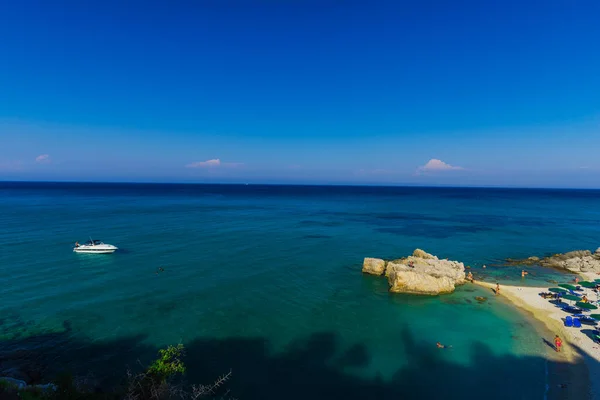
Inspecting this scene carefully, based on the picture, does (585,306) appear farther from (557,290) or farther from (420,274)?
(420,274)

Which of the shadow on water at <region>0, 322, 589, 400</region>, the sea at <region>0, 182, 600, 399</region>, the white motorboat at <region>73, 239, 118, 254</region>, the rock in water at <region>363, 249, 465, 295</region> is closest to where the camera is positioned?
the shadow on water at <region>0, 322, 589, 400</region>

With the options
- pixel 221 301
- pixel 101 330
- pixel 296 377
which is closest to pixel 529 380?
pixel 296 377

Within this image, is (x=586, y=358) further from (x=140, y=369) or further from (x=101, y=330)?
(x=101, y=330)

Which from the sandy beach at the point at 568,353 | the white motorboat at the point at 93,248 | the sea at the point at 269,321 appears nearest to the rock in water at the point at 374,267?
the sea at the point at 269,321

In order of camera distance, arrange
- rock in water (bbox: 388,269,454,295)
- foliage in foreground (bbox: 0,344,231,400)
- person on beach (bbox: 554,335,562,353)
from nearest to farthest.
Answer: foliage in foreground (bbox: 0,344,231,400)
person on beach (bbox: 554,335,562,353)
rock in water (bbox: 388,269,454,295)

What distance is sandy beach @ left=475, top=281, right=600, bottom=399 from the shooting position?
19.0 m

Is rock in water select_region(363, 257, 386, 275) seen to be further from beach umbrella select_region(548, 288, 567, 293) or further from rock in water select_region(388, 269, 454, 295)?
beach umbrella select_region(548, 288, 567, 293)

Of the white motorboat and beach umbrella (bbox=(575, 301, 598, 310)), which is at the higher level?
the white motorboat

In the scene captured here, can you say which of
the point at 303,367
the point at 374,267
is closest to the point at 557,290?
the point at 374,267

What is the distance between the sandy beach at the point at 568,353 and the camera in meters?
19.0

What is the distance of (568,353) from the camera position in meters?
22.7

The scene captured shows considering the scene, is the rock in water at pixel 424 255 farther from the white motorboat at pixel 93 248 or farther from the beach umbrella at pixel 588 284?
the white motorboat at pixel 93 248

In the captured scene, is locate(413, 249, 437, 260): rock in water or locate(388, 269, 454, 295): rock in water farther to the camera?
locate(413, 249, 437, 260): rock in water

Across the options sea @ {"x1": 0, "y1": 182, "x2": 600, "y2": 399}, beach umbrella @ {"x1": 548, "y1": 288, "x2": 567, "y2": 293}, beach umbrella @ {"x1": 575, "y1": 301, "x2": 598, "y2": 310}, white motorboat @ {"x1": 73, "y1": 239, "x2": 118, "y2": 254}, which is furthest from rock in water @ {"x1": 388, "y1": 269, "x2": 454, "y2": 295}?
white motorboat @ {"x1": 73, "y1": 239, "x2": 118, "y2": 254}
